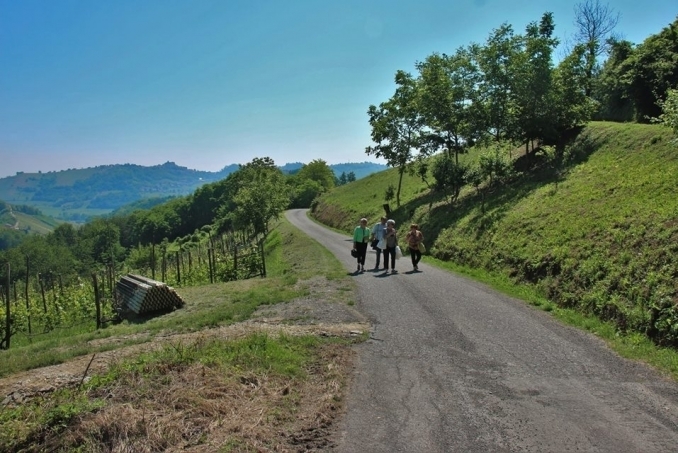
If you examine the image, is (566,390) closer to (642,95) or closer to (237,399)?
(237,399)

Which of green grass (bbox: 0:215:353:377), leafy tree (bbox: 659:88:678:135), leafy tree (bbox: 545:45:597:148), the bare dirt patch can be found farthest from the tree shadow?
the bare dirt patch

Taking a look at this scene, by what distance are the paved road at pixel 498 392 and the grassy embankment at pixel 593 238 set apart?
3.60ft

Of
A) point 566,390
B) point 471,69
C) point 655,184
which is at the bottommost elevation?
point 566,390

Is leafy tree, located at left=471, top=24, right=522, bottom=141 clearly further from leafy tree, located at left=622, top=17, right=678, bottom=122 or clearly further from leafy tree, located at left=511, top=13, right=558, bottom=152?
leafy tree, located at left=622, top=17, right=678, bottom=122

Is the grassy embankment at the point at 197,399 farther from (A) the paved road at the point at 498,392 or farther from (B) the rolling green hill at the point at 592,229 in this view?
(B) the rolling green hill at the point at 592,229

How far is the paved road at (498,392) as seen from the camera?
5.25 m

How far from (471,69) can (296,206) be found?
77.2 meters

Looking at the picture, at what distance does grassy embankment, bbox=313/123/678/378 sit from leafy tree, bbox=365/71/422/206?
11.9m

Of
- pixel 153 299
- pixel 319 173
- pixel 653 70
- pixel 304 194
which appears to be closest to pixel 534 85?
pixel 653 70

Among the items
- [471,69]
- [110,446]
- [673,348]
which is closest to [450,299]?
[673,348]

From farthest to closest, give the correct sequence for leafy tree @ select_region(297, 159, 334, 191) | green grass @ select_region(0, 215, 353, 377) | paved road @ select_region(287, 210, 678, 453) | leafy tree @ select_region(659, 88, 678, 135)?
leafy tree @ select_region(297, 159, 334, 191), leafy tree @ select_region(659, 88, 678, 135), green grass @ select_region(0, 215, 353, 377), paved road @ select_region(287, 210, 678, 453)

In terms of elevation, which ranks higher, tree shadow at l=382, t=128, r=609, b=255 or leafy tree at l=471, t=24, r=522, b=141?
leafy tree at l=471, t=24, r=522, b=141

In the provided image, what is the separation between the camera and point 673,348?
8.04m

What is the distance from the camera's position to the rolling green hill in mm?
9992
